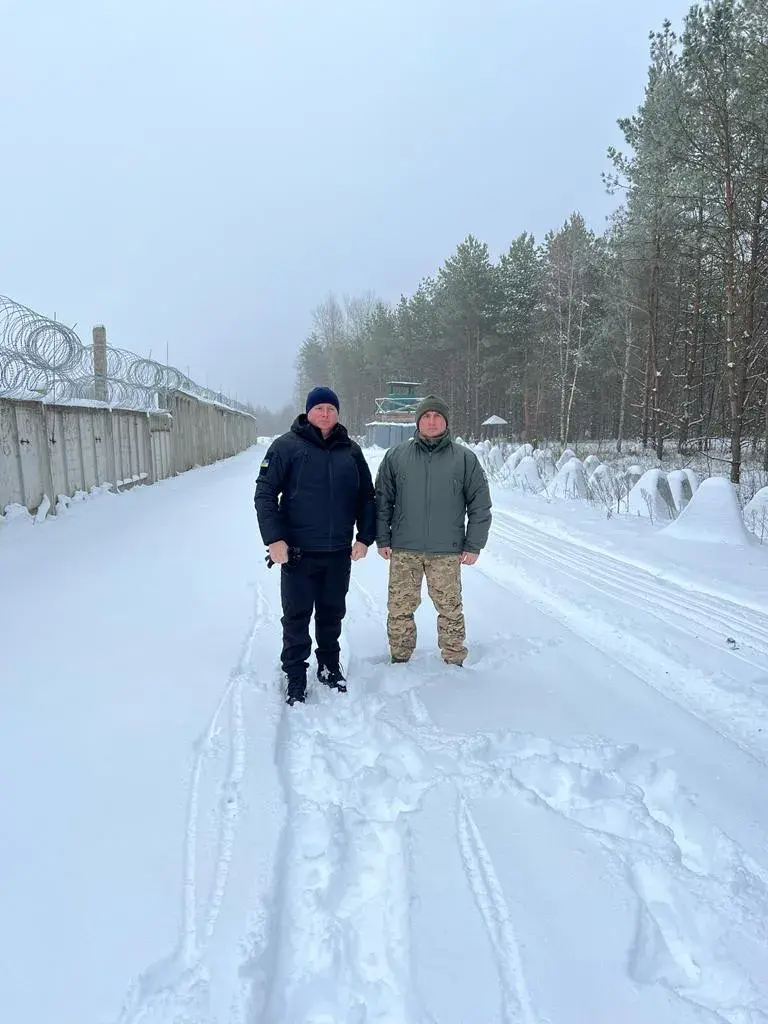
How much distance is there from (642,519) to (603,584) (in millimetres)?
3949

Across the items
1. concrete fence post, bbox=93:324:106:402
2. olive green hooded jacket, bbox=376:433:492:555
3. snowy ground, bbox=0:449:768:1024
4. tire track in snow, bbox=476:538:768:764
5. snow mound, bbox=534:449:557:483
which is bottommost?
tire track in snow, bbox=476:538:768:764

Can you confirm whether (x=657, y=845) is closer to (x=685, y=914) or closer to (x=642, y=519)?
(x=685, y=914)

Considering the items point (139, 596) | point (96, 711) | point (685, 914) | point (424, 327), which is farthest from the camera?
point (424, 327)

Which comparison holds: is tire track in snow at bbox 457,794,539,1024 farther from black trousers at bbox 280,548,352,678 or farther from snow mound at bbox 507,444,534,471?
snow mound at bbox 507,444,534,471

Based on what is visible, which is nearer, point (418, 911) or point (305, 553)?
point (418, 911)

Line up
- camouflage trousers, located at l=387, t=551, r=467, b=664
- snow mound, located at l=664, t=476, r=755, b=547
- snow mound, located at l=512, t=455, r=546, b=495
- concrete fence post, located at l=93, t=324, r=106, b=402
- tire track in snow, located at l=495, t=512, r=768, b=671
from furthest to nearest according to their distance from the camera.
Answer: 1. snow mound, located at l=512, t=455, r=546, b=495
2. concrete fence post, located at l=93, t=324, r=106, b=402
3. snow mound, located at l=664, t=476, r=755, b=547
4. tire track in snow, located at l=495, t=512, r=768, b=671
5. camouflage trousers, located at l=387, t=551, r=467, b=664

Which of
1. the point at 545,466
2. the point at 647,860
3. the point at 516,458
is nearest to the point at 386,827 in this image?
the point at 647,860

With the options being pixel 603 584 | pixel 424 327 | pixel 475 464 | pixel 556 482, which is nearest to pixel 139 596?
pixel 475 464

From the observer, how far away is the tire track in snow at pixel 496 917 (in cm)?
Result: 151

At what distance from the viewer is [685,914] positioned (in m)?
1.77

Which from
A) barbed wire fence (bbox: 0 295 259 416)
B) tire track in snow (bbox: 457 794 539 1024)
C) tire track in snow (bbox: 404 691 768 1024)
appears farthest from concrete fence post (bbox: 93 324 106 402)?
tire track in snow (bbox: 457 794 539 1024)

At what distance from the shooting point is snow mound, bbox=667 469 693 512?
8672 mm

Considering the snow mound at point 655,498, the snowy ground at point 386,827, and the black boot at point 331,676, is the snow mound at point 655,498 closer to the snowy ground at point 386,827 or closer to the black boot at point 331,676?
the snowy ground at point 386,827

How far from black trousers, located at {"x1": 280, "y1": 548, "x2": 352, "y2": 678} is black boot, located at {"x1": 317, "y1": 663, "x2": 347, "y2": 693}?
0.65 ft
